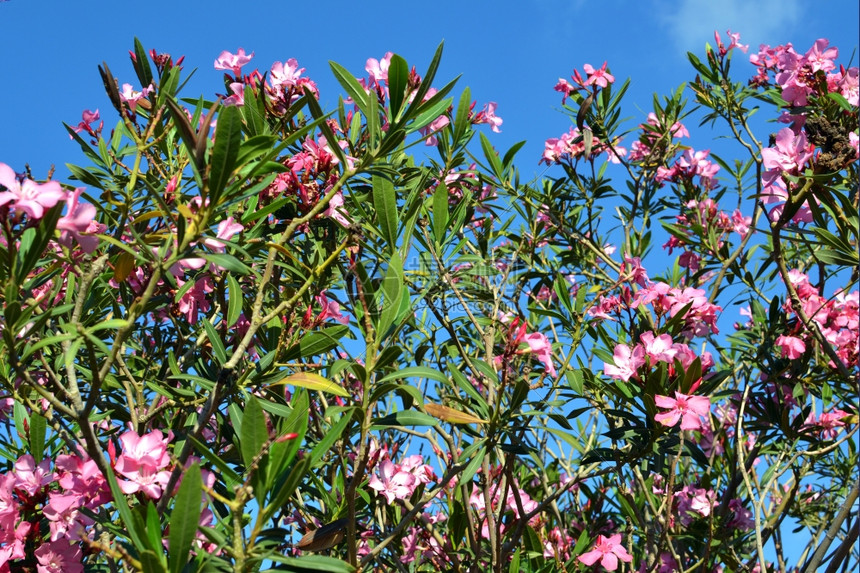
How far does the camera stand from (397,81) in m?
1.31

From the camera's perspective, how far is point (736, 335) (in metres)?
2.46

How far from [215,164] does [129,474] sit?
578 millimetres

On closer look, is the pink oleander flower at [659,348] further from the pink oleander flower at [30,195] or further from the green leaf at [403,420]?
the pink oleander flower at [30,195]

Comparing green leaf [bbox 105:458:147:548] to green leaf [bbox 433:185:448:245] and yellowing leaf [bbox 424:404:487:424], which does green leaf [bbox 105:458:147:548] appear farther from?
green leaf [bbox 433:185:448:245]

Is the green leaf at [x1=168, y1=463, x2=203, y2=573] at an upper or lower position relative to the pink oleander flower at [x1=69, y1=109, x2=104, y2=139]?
lower

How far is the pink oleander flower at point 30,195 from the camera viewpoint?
101cm

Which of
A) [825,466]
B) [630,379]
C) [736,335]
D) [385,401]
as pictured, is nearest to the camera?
[630,379]

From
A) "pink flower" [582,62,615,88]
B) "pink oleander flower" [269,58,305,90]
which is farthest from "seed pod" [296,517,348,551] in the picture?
"pink flower" [582,62,615,88]

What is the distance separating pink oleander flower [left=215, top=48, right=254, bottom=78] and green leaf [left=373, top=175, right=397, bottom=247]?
0.74 metres

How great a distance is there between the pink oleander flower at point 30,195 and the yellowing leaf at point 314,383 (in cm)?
49

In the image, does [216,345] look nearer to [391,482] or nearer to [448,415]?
[448,415]

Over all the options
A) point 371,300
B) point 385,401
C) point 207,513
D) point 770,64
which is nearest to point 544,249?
point 385,401

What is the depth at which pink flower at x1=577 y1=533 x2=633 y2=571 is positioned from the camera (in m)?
1.94

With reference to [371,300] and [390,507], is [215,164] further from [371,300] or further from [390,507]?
[390,507]
